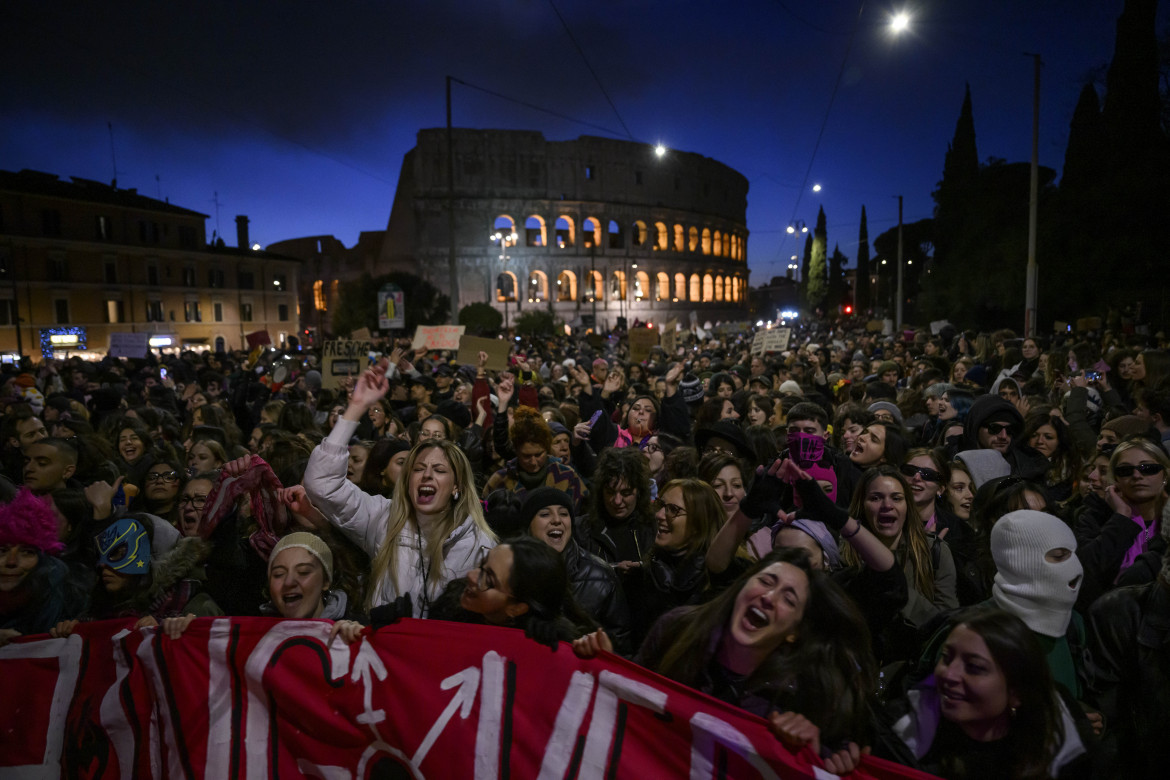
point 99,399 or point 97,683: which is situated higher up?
Result: point 99,399

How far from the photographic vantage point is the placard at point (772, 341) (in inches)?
579

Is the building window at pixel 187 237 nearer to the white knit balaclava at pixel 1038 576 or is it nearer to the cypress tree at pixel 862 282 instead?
the white knit balaclava at pixel 1038 576

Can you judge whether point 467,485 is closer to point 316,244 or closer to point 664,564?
point 664,564

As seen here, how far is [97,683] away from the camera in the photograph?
284 centimetres

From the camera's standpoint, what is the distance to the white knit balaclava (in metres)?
2.46

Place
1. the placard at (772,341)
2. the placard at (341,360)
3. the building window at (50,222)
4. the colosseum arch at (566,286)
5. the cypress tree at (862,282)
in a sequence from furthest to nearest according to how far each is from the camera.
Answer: the cypress tree at (862,282), the colosseum arch at (566,286), the building window at (50,222), the placard at (772,341), the placard at (341,360)

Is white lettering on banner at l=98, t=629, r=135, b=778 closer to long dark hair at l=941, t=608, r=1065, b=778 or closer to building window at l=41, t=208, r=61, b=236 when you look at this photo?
long dark hair at l=941, t=608, r=1065, b=778

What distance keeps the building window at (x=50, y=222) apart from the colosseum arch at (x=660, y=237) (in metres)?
49.9

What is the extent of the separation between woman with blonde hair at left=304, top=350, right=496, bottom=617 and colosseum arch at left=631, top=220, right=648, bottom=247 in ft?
224

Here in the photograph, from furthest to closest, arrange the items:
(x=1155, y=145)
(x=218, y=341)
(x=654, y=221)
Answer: (x=654, y=221), (x=218, y=341), (x=1155, y=145)

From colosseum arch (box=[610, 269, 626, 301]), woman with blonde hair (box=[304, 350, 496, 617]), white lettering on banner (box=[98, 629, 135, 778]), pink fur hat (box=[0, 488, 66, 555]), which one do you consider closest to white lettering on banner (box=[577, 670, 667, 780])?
woman with blonde hair (box=[304, 350, 496, 617])

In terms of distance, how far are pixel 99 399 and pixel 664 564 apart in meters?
9.78

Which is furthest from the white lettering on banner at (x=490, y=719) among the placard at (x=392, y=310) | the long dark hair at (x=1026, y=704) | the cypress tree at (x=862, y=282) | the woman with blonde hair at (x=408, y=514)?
the cypress tree at (x=862, y=282)

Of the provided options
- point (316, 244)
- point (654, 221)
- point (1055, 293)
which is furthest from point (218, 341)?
point (1055, 293)
